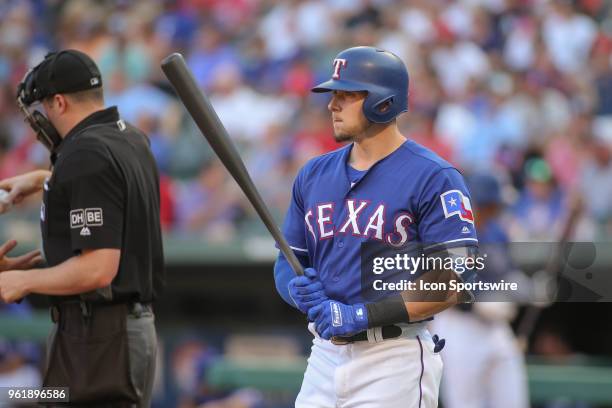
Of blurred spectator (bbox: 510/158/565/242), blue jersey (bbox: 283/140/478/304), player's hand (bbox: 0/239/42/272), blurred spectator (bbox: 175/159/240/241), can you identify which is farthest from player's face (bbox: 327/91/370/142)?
blurred spectator (bbox: 175/159/240/241)

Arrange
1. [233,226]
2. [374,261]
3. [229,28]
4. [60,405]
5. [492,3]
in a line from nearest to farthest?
[374,261] → [60,405] → [233,226] → [492,3] → [229,28]

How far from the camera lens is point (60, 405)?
415 cm

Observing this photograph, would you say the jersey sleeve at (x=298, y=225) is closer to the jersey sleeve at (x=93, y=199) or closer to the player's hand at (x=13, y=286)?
the jersey sleeve at (x=93, y=199)

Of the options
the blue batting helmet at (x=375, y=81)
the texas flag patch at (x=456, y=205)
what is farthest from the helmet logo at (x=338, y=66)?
the texas flag patch at (x=456, y=205)

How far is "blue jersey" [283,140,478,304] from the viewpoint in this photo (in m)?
3.75

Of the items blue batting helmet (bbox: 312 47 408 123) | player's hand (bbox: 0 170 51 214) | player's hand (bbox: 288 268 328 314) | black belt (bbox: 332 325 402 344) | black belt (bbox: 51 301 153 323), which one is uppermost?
blue batting helmet (bbox: 312 47 408 123)

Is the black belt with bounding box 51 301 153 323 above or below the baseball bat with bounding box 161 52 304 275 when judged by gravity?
below

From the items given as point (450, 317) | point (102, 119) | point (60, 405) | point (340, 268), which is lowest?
point (450, 317)

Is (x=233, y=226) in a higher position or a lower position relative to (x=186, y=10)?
lower

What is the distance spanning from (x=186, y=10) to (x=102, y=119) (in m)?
8.58

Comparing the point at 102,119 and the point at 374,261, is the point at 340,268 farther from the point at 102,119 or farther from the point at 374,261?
the point at 102,119

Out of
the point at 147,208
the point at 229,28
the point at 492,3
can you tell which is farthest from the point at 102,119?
the point at 229,28

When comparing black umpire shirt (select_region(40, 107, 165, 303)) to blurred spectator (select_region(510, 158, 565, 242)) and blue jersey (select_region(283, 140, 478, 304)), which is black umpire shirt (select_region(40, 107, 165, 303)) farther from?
blurred spectator (select_region(510, 158, 565, 242))

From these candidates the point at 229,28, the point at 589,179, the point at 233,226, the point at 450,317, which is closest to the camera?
the point at 450,317
